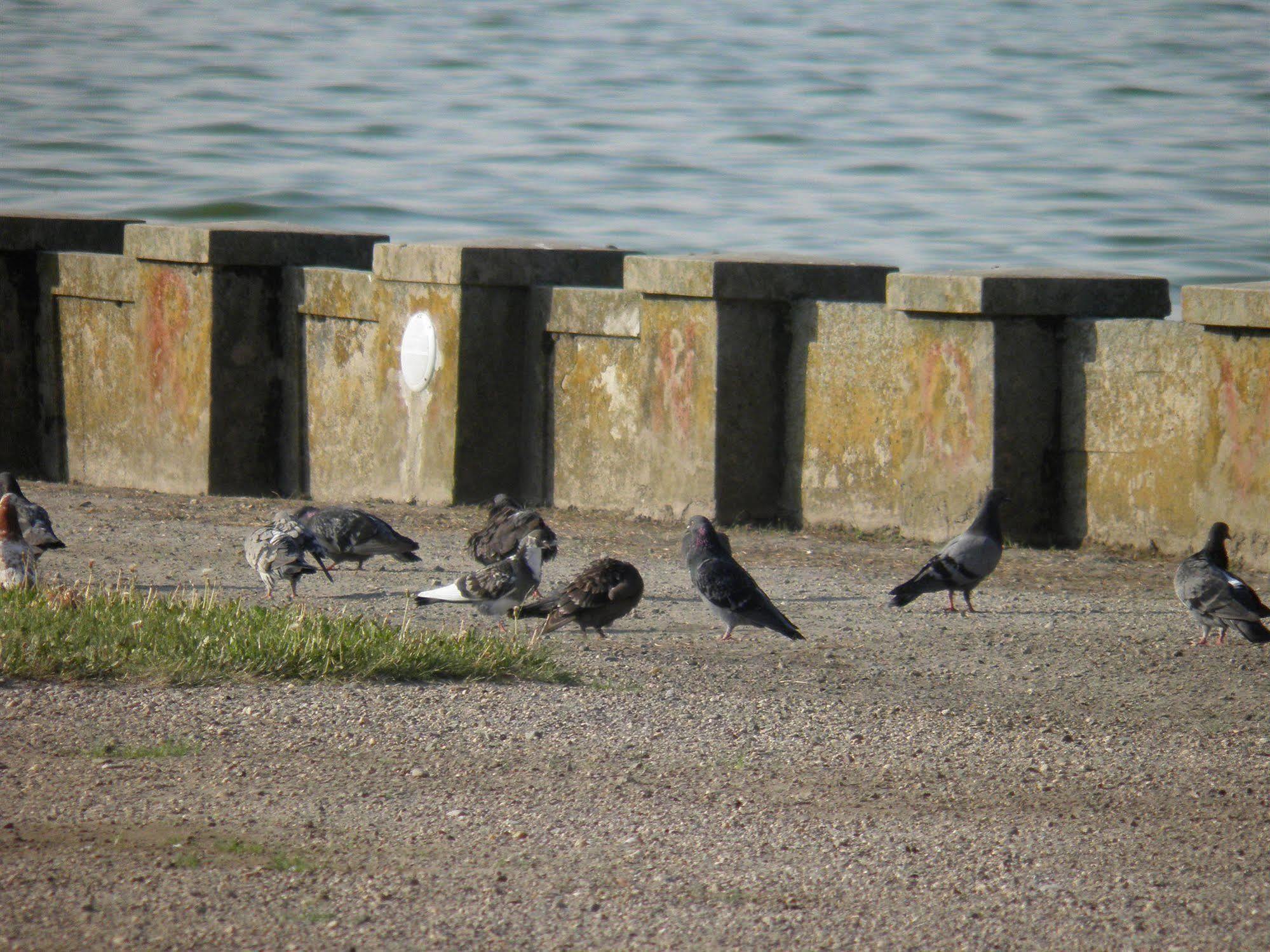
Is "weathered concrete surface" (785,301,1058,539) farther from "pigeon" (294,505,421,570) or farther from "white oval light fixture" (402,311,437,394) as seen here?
"pigeon" (294,505,421,570)

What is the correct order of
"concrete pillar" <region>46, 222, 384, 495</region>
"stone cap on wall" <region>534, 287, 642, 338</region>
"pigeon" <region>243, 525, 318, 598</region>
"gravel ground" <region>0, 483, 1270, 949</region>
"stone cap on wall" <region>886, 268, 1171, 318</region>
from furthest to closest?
"concrete pillar" <region>46, 222, 384, 495</region>, "stone cap on wall" <region>534, 287, 642, 338</region>, "stone cap on wall" <region>886, 268, 1171, 318</region>, "pigeon" <region>243, 525, 318, 598</region>, "gravel ground" <region>0, 483, 1270, 949</region>

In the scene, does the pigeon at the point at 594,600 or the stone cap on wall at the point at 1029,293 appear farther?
the stone cap on wall at the point at 1029,293

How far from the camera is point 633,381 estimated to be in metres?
12.5

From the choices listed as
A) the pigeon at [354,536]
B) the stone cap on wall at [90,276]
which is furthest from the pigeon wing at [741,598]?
the stone cap on wall at [90,276]

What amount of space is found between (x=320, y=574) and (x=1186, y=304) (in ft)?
17.4

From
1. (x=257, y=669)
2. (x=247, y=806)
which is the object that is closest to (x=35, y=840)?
(x=247, y=806)

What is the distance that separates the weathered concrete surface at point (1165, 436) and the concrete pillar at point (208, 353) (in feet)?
21.0

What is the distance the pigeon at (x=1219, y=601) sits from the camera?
26.9 ft

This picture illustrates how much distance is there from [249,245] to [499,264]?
94.6 inches

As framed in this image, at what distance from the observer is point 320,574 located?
420 inches

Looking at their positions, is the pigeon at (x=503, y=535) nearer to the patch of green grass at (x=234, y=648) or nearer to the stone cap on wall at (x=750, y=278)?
the patch of green grass at (x=234, y=648)

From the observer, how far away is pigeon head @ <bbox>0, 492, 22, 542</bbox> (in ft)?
29.2

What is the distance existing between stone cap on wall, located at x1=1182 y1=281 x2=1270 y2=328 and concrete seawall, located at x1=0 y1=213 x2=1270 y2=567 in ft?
0.06

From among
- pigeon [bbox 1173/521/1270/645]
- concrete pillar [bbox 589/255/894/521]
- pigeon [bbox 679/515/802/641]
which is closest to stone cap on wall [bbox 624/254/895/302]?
concrete pillar [bbox 589/255/894/521]
